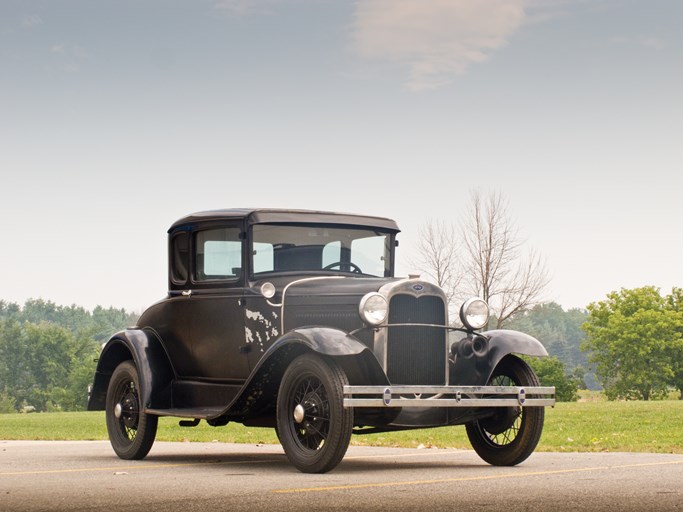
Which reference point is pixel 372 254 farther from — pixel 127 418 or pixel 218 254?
pixel 127 418

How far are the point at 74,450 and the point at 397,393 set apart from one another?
5909mm

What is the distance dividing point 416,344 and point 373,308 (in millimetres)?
602

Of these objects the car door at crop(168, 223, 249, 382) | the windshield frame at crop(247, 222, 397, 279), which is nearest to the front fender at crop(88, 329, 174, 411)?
the car door at crop(168, 223, 249, 382)

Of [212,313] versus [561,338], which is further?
[561,338]

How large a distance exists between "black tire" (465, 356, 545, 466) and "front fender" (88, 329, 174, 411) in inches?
124

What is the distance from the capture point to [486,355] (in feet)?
32.2

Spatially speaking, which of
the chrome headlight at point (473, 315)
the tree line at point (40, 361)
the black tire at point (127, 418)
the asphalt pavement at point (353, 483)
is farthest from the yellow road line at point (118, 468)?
the tree line at point (40, 361)

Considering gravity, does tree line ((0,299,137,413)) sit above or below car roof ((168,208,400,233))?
below

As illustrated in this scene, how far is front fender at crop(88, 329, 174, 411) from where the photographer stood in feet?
35.5

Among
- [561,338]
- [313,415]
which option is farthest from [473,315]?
[561,338]

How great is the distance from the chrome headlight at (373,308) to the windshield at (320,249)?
5.33 ft

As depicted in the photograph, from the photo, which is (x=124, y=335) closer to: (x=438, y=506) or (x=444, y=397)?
(x=444, y=397)

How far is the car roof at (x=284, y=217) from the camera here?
1055cm

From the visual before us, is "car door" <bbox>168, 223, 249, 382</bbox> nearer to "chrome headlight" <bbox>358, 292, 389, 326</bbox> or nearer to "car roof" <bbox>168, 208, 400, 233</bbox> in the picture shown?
"car roof" <bbox>168, 208, 400, 233</bbox>
